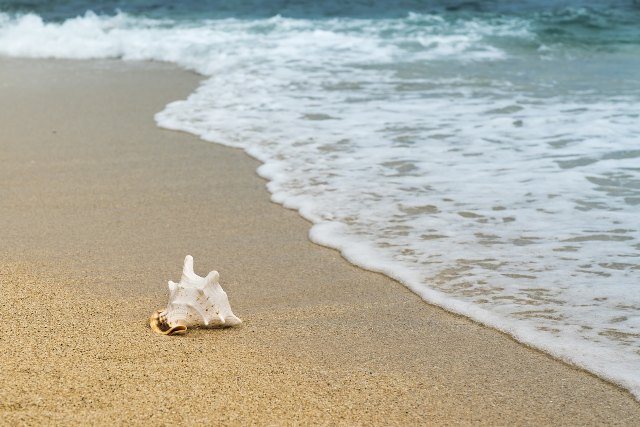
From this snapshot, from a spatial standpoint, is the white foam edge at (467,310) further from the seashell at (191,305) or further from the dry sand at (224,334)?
the seashell at (191,305)

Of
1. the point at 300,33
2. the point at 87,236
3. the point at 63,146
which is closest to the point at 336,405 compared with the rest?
the point at 87,236

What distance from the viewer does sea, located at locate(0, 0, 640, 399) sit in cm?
336

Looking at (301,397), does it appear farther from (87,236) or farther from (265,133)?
(265,133)

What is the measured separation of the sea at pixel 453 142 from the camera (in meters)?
3.36

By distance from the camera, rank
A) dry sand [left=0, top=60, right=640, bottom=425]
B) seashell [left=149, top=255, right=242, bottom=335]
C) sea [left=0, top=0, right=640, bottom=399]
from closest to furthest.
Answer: dry sand [left=0, top=60, right=640, bottom=425] < seashell [left=149, top=255, right=242, bottom=335] < sea [left=0, top=0, right=640, bottom=399]

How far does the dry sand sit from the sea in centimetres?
17

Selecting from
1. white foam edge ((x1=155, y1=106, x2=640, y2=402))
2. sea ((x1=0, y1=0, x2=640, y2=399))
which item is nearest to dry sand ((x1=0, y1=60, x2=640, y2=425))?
white foam edge ((x1=155, y1=106, x2=640, y2=402))

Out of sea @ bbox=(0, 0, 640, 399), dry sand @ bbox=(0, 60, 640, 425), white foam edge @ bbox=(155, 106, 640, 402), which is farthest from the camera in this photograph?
sea @ bbox=(0, 0, 640, 399)

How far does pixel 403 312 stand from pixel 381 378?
586 millimetres

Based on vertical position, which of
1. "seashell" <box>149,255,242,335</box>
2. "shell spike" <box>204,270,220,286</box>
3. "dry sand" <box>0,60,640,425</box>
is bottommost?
"dry sand" <box>0,60,640,425</box>

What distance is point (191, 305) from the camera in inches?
112

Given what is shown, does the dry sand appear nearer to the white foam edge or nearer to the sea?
the white foam edge

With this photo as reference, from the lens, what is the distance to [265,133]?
6.16 meters

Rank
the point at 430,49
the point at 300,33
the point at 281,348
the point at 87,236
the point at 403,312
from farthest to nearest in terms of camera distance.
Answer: the point at 300,33
the point at 430,49
the point at 87,236
the point at 403,312
the point at 281,348
